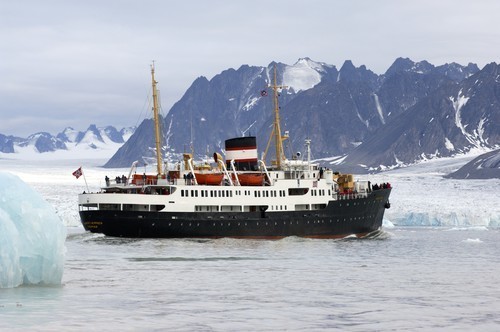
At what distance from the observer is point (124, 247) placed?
57688 millimetres

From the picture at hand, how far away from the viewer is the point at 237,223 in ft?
222

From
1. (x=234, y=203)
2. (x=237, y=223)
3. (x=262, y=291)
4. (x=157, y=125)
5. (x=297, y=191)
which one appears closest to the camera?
(x=262, y=291)

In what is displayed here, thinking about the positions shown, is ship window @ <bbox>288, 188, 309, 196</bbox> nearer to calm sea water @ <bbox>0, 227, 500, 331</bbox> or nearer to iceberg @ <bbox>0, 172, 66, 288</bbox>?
calm sea water @ <bbox>0, 227, 500, 331</bbox>

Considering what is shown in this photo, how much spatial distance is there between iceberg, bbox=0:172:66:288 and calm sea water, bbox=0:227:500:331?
0.73 meters

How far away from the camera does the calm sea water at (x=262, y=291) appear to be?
25.6 m

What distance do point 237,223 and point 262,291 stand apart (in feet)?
Answer: 112

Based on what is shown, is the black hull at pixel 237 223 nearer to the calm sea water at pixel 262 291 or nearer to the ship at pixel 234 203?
the ship at pixel 234 203

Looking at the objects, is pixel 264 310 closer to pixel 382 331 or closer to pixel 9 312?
pixel 382 331

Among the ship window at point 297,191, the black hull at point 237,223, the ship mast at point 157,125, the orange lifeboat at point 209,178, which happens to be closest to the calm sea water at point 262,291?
the black hull at point 237,223

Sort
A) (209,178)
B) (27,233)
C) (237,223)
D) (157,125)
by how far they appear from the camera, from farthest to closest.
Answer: (157,125) < (209,178) < (237,223) < (27,233)

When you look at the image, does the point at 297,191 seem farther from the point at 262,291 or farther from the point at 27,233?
the point at 27,233

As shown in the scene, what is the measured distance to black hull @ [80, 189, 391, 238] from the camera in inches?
2576

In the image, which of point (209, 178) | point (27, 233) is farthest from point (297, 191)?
point (27, 233)

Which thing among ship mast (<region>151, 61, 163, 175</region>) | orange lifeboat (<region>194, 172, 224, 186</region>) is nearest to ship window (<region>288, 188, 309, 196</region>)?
orange lifeboat (<region>194, 172, 224, 186</region>)
